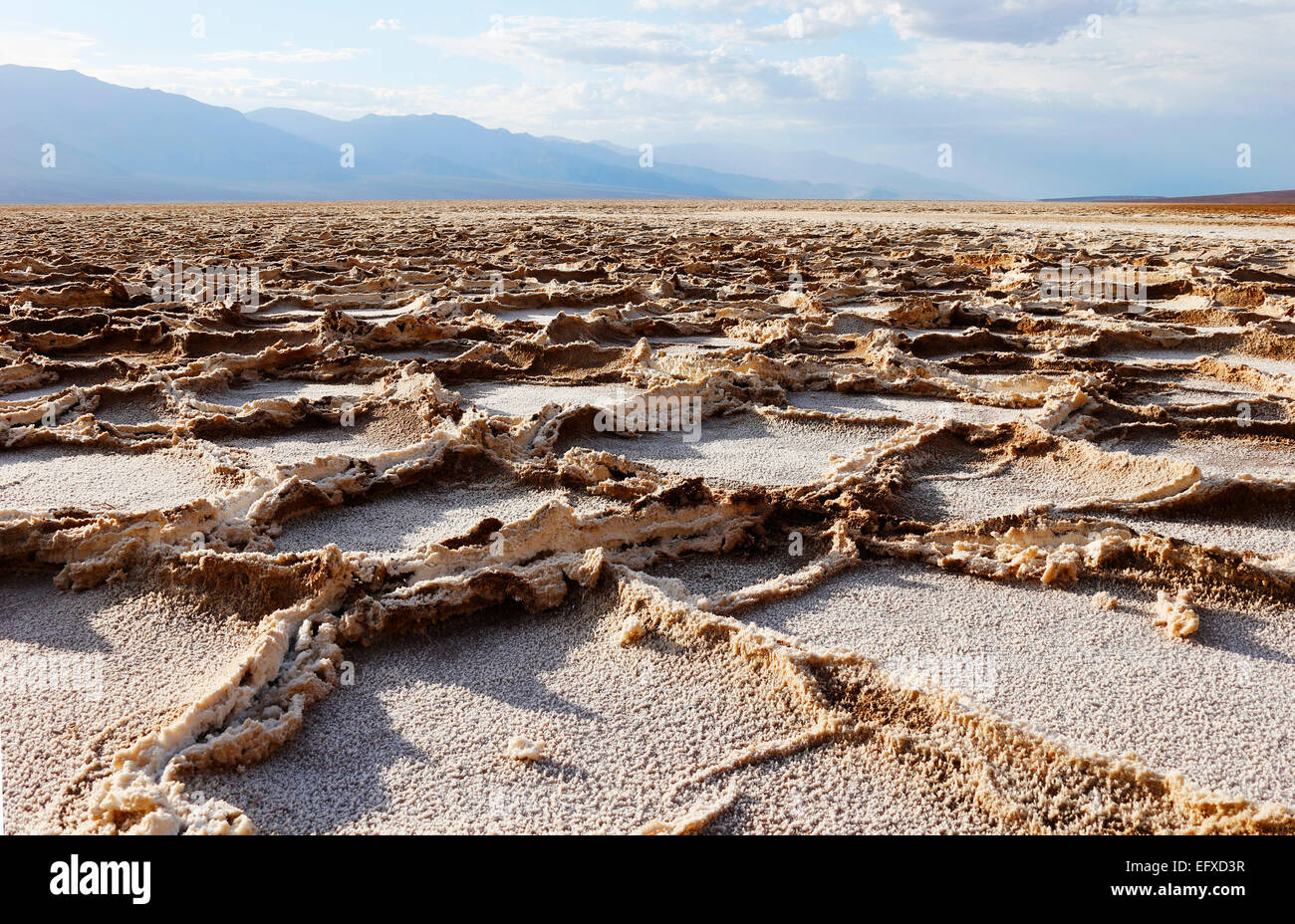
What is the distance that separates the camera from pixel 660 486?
8.81 feet

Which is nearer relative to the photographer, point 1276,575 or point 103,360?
point 1276,575

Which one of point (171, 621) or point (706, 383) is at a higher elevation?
point (706, 383)

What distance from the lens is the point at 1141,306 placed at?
616 cm

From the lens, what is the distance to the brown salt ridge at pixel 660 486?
A: 1534 mm

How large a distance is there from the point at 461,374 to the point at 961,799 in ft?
11.6

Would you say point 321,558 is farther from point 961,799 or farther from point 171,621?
point 961,799

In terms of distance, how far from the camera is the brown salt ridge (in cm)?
153

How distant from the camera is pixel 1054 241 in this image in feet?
39.6

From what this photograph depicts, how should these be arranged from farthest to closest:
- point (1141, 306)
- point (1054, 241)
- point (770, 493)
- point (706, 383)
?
point (1054, 241) → point (1141, 306) → point (706, 383) → point (770, 493)

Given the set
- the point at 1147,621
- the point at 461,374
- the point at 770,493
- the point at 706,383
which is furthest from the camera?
the point at 461,374

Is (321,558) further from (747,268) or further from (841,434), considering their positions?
(747,268)

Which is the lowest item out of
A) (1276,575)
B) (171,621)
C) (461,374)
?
(171,621)
